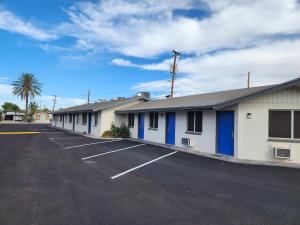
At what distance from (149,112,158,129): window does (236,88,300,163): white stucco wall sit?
871 centimetres

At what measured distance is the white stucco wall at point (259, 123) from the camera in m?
12.1

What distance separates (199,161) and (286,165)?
3665 millimetres

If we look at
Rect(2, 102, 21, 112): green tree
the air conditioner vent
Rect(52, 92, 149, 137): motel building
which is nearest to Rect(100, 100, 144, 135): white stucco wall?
Rect(52, 92, 149, 137): motel building

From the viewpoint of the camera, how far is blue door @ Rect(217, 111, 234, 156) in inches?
513

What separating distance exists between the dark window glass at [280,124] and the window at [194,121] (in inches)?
159

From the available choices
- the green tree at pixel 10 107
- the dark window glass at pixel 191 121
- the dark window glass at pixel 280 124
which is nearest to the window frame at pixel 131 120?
the dark window glass at pixel 191 121

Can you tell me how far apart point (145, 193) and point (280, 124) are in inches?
330

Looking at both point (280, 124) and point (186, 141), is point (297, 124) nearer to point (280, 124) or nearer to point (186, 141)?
point (280, 124)

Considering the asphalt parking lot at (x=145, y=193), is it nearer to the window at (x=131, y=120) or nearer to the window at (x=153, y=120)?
the window at (x=153, y=120)

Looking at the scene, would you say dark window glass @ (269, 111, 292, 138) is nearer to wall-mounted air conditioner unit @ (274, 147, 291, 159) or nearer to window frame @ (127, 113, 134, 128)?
wall-mounted air conditioner unit @ (274, 147, 291, 159)

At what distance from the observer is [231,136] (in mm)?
12984

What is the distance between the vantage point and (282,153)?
1176 centimetres

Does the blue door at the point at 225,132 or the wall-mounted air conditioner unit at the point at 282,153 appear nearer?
the wall-mounted air conditioner unit at the point at 282,153

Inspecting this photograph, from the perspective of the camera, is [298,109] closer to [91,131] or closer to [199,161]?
[199,161]
